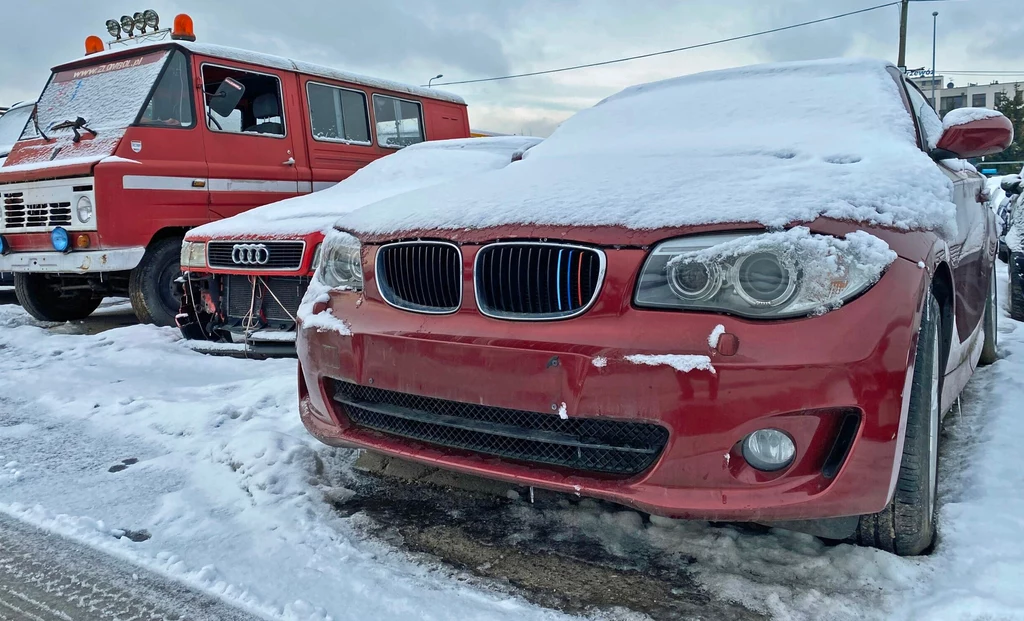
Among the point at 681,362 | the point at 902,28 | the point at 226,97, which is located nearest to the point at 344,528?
the point at 681,362

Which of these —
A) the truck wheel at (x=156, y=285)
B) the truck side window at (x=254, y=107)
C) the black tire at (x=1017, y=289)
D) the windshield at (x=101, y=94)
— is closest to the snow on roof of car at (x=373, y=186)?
the truck wheel at (x=156, y=285)

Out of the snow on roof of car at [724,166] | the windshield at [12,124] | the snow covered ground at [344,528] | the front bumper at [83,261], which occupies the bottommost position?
the snow covered ground at [344,528]

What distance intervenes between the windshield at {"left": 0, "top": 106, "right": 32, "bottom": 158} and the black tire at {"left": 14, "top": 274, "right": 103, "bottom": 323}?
261 centimetres

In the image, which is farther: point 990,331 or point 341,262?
point 990,331

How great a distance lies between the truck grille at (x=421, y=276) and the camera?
7.59 feet

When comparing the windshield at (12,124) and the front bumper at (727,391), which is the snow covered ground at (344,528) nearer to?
the front bumper at (727,391)

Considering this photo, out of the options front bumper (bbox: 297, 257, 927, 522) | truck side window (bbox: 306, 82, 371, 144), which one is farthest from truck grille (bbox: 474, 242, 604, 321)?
truck side window (bbox: 306, 82, 371, 144)

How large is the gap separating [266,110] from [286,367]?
318cm

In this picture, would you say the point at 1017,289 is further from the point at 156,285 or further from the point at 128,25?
the point at 128,25

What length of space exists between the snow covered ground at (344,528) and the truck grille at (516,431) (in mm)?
347

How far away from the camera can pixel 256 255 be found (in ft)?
15.9

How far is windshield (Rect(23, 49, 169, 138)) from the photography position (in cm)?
616

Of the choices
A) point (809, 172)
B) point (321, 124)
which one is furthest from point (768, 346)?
point (321, 124)

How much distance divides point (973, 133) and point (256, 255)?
386 cm
